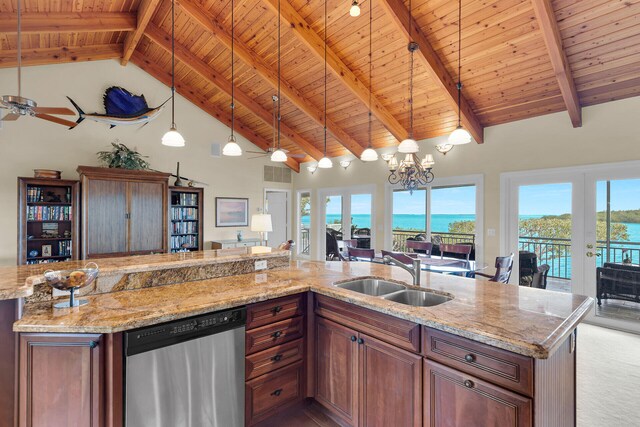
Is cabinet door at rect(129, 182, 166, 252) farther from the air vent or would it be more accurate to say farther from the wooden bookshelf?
the air vent

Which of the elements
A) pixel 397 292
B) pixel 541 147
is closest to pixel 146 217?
pixel 397 292

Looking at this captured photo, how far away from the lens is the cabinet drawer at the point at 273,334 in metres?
1.98

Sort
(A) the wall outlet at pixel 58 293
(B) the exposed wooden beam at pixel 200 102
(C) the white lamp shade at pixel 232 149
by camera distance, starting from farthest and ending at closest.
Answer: (B) the exposed wooden beam at pixel 200 102, (C) the white lamp shade at pixel 232 149, (A) the wall outlet at pixel 58 293

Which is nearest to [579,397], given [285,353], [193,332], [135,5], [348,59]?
[285,353]

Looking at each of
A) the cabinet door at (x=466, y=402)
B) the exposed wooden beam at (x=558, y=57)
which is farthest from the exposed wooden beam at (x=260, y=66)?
the cabinet door at (x=466, y=402)

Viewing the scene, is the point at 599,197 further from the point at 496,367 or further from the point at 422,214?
the point at 496,367

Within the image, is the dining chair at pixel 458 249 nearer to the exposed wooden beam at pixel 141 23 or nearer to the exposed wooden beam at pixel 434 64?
the exposed wooden beam at pixel 434 64

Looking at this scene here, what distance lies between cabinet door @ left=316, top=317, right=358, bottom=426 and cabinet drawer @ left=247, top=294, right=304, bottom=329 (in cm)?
19

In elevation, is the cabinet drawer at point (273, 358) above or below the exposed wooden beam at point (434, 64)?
below

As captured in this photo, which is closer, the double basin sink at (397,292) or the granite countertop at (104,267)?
the granite countertop at (104,267)

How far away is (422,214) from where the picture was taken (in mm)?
6047

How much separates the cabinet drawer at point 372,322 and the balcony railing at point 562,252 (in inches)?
158

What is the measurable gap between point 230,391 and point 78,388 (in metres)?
0.77

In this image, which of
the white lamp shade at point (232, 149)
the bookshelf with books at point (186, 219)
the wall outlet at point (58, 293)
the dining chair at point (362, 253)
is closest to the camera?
the wall outlet at point (58, 293)
